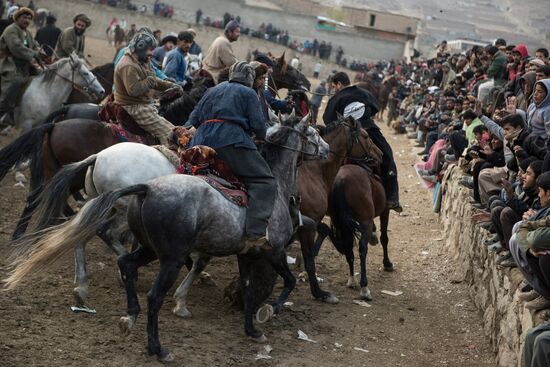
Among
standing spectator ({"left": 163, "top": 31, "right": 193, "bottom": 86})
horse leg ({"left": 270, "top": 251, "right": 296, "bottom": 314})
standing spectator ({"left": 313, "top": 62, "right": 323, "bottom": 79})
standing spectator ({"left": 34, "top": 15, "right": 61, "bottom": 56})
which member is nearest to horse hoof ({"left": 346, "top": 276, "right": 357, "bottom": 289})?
horse leg ({"left": 270, "top": 251, "right": 296, "bottom": 314})

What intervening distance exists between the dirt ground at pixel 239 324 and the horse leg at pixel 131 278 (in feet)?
0.69

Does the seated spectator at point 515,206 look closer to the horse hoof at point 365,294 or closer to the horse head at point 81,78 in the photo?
the horse hoof at point 365,294

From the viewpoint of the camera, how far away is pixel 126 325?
7.28 m

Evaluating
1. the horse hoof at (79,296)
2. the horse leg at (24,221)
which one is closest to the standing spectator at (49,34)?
the horse leg at (24,221)

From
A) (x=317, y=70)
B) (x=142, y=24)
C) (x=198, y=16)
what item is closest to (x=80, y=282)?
(x=317, y=70)

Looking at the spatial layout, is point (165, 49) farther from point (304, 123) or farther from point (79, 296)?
point (79, 296)

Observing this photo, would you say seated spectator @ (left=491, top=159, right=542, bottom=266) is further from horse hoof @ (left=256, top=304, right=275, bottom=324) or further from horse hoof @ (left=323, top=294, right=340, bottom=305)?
horse hoof @ (left=256, top=304, right=275, bottom=324)

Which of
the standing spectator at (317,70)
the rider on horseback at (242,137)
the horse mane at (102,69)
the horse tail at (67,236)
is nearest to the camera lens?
the horse tail at (67,236)

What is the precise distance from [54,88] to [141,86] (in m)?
4.77

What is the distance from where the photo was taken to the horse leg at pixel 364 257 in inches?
396

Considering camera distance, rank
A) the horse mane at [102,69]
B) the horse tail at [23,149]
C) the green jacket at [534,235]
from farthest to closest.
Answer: the horse mane at [102,69], the horse tail at [23,149], the green jacket at [534,235]

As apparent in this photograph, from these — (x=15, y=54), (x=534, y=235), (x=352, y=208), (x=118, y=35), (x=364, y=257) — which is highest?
(x=534, y=235)

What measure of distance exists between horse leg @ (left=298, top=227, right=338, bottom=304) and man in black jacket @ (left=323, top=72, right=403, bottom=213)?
173 cm

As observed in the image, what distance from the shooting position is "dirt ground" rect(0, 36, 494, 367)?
7.28 meters
